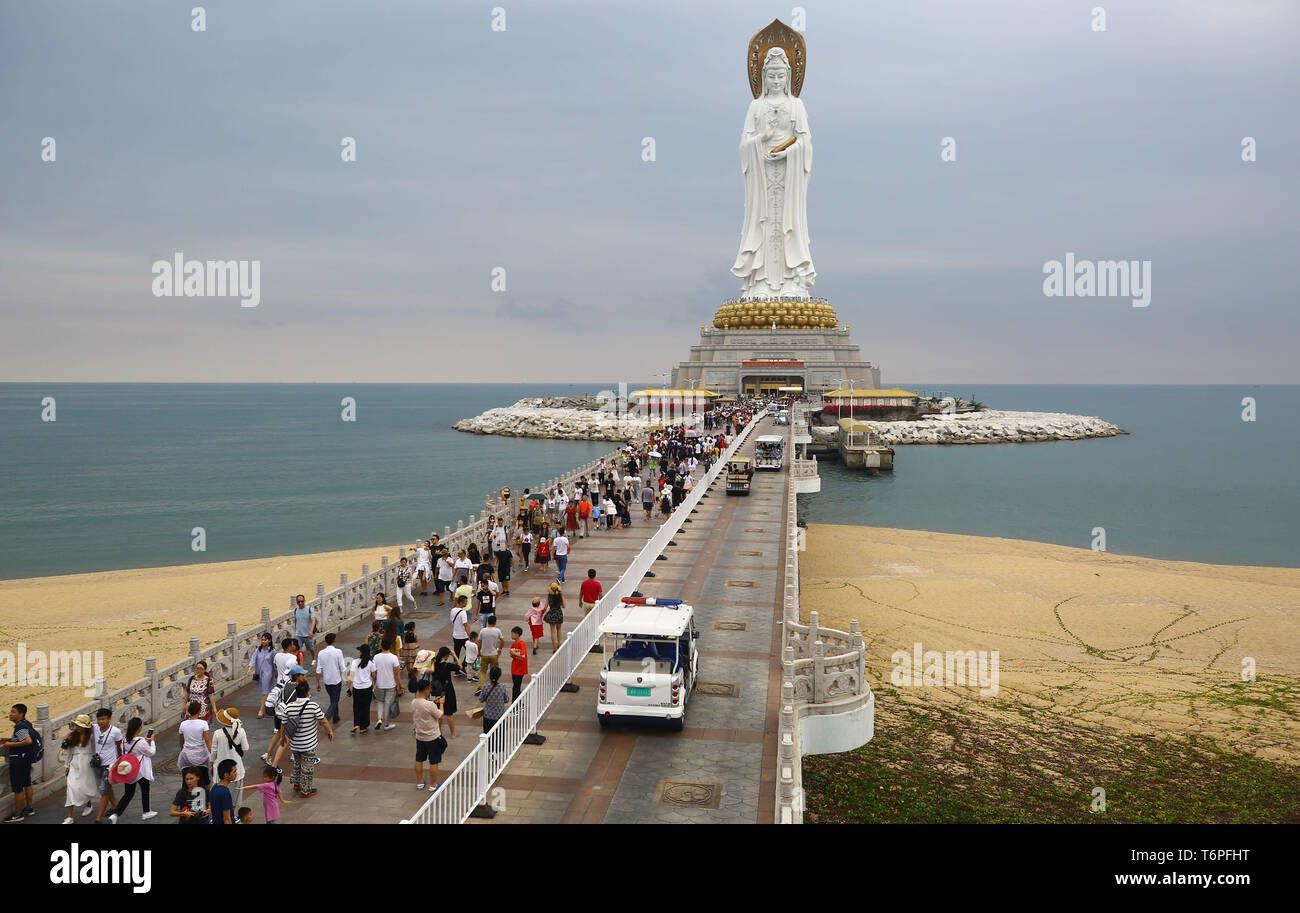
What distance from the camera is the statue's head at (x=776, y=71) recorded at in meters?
A: 80.9

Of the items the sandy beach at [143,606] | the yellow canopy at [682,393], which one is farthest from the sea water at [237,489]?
the yellow canopy at [682,393]

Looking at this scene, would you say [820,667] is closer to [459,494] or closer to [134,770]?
[134,770]

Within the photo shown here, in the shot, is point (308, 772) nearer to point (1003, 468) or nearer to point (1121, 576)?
point (1121, 576)

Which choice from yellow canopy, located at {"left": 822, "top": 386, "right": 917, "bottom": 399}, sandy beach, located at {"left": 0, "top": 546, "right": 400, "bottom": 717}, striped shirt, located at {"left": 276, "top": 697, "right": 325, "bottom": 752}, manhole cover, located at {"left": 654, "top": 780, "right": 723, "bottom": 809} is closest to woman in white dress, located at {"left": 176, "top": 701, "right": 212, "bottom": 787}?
striped shirt, located at {"left": 276, "top": 697, "right": 325, "bottom": 752}

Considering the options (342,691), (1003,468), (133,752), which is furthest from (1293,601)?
(1003,468)

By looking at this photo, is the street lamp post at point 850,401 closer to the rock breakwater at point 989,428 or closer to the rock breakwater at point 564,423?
the rock breakwater at point 989,428

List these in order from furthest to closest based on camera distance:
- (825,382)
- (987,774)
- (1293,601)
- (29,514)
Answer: (825,382), (29,514), (1293,601), (987,774)

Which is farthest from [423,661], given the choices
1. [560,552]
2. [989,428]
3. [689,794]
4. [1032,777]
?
[989,428]

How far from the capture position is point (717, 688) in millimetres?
14055

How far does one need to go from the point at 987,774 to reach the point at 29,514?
60944 millimetres

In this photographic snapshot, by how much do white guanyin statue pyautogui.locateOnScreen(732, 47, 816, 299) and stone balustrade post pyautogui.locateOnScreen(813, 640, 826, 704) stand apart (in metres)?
74.2

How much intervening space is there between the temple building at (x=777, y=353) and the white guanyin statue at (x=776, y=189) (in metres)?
2.02

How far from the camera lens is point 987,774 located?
15.0 m

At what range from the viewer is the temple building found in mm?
84438
